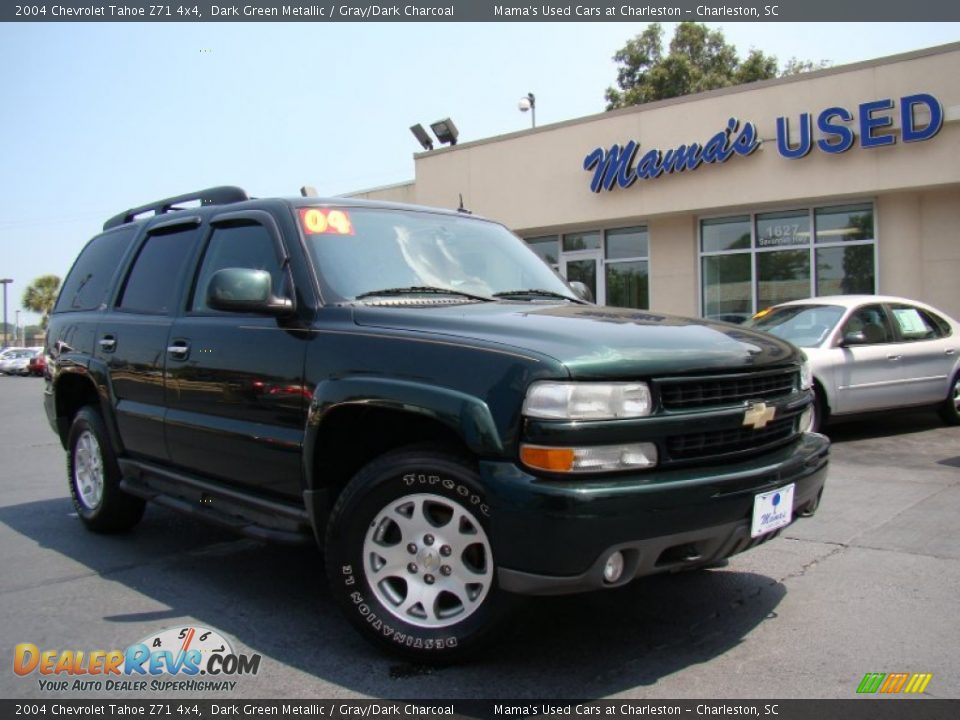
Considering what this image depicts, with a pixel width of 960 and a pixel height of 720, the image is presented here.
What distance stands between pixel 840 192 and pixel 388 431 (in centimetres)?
1210

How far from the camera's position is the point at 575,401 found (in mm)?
2893

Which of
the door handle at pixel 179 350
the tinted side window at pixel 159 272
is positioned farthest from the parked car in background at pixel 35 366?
the door handle at pixel 179 350

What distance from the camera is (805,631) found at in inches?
142

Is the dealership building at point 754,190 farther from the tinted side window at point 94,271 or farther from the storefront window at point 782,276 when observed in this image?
the tinted side window at point 94,271

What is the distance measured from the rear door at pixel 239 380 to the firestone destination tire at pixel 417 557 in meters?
0.53

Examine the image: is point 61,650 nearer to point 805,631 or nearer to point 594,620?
point 594,620

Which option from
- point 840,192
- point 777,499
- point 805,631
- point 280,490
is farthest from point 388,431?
point 840,192

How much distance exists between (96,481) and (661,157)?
12.6 meters

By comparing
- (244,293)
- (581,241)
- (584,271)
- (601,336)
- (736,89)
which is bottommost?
(601,336)

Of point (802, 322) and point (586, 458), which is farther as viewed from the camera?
point (802, 322)

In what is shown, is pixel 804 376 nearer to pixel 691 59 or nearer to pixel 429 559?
pixel 429 559

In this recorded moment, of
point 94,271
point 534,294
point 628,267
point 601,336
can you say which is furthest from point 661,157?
point 601,336

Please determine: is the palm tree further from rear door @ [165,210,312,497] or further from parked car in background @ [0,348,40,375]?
rear door @ [165,210,312,497]

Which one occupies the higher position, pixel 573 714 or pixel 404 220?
pixel 404 220
